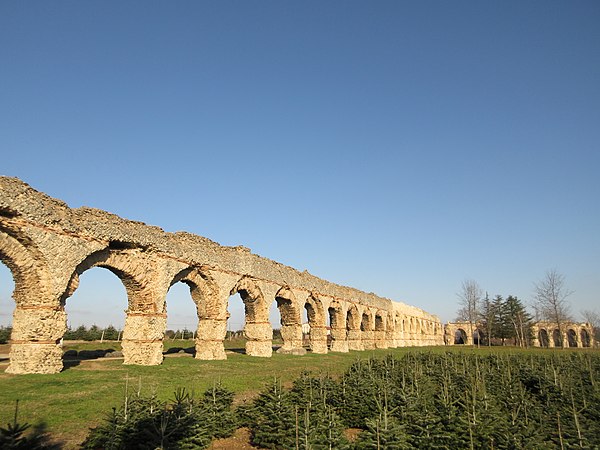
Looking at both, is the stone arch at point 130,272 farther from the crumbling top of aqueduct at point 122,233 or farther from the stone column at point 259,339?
the stone column at point 259,339

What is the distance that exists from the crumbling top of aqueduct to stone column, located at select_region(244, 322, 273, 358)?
281 cm

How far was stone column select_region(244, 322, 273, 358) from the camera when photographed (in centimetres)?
2241

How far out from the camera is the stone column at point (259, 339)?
22406 millimetres

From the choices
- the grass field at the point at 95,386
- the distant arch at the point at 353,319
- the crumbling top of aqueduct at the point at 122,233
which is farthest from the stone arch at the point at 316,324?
the grass field at the point at 95,386

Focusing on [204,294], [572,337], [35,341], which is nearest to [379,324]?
[204,294]

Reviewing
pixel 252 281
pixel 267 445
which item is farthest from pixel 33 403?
pixel 252 281

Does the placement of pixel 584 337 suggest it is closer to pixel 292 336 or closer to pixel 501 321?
pixel 501 321

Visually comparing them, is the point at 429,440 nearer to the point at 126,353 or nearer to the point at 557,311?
the point at 126,353

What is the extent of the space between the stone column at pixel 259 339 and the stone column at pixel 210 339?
320 cm

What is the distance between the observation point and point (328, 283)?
3189 centimetres

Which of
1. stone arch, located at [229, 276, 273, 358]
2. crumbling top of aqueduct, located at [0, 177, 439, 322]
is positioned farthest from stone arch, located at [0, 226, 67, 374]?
stone arch, located at [229, 276, 273, 358]

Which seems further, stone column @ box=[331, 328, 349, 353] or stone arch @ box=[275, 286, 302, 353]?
stone column @ box=[331, 328, 349, 353]

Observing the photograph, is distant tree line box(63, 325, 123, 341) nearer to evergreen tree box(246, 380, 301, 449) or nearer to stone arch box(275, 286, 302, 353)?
stone arch box(275, 286, 302, 353)

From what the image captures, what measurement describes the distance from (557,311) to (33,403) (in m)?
48.6
